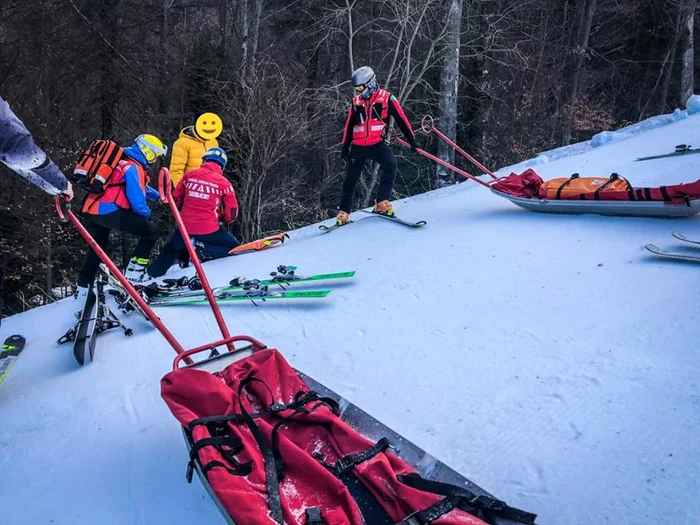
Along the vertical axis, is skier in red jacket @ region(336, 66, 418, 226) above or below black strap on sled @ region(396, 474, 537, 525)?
above

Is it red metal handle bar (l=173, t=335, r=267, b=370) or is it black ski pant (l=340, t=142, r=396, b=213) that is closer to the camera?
red metal handle bar (l=173, t=335, r=267, b=370)

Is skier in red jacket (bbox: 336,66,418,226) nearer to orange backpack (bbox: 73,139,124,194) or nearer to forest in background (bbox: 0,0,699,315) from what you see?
orange backpack (bbox: 73,139,124,194)

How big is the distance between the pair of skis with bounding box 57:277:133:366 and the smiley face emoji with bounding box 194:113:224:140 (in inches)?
116

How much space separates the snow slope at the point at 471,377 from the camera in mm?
2033

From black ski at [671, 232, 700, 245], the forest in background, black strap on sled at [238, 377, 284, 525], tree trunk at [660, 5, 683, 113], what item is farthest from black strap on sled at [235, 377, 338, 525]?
tree trunk at [660, 5, 683, 113]

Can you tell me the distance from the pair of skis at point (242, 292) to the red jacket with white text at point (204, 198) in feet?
2.62

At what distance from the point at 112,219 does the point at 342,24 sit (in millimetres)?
12860

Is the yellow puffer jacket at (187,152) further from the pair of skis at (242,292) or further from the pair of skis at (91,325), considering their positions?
the pair of skis at (91,325)

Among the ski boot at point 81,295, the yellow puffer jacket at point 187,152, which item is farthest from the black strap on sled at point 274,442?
the yellow puffer jacket at point 187,152

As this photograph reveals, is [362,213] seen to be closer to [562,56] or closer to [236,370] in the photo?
[236,370]

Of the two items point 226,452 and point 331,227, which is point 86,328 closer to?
point 226,452

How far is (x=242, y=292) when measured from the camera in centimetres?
436

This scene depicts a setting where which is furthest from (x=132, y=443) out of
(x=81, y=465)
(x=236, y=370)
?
(x=236, y=370)

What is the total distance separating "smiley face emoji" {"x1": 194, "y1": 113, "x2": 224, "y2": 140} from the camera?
6289 millimetres
